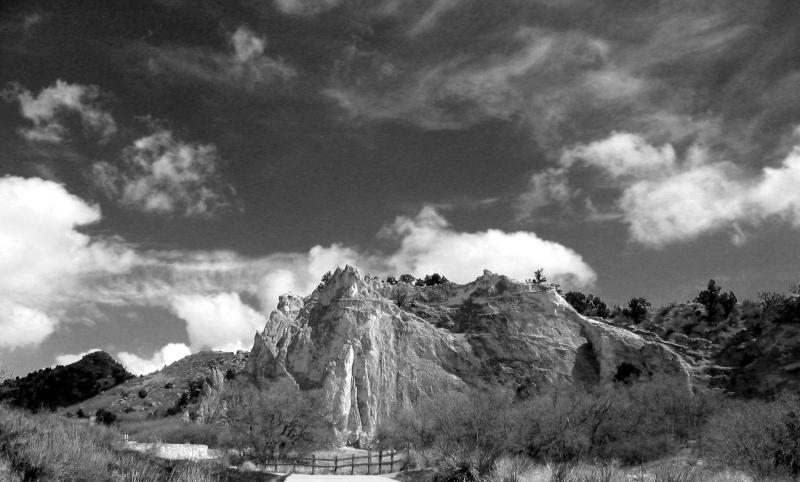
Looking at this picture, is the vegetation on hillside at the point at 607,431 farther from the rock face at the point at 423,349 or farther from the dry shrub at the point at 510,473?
the rock face at the point at 423,349

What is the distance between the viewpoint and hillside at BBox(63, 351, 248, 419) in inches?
3381

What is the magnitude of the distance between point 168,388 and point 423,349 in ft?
198

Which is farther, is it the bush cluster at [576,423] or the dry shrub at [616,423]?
the dry shrub at [616,423]

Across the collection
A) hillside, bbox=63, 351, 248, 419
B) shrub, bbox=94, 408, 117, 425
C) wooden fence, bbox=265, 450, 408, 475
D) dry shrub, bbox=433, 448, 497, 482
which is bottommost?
wooden fence, bbox=265, 450, 408, 475

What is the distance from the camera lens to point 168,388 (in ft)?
338

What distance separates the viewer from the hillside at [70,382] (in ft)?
357

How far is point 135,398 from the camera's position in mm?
100062

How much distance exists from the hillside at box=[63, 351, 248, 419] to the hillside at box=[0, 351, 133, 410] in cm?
573

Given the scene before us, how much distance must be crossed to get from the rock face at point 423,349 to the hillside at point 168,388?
580 inches

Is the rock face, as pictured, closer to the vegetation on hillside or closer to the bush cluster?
the vegetation on hillside

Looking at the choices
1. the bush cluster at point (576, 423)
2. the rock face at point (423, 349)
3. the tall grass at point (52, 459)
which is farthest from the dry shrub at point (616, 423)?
the tall grass at point (52, 459)

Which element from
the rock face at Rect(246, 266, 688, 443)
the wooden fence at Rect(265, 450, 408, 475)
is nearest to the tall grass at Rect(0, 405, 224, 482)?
the wooden fence at Rect(265, 450, 408, 475)

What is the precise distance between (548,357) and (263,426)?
3903cm

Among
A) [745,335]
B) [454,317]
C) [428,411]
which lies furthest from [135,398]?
[745,335]
